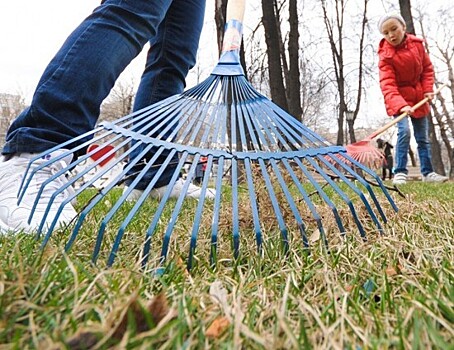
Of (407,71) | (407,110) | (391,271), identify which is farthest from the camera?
(407,71)

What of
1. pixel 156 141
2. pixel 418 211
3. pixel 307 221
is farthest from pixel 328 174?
pixel 156 141

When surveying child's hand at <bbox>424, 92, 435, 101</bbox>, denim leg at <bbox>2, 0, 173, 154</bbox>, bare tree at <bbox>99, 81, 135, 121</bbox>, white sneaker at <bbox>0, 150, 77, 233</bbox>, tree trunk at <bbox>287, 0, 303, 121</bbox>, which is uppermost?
bare tree at <bbox>99, 81, 135, 121</bbox>

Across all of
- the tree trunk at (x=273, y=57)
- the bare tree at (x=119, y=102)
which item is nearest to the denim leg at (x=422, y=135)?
the tree trunk at (x=273, y=57)

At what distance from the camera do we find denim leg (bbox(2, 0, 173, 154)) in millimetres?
1259

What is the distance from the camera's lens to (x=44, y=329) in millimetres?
447

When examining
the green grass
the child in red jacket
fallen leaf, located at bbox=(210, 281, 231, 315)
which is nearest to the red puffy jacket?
the child in red jacket

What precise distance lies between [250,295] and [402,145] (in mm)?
4334

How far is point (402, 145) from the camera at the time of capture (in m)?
4.51

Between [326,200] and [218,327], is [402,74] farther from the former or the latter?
[218,327]

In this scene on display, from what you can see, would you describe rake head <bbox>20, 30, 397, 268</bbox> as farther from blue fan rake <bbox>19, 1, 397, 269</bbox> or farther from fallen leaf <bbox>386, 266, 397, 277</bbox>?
fallen leaf <bbox>386, 266, 397, 277</bbox>

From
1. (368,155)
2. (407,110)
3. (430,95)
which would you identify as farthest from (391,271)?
(430,95)

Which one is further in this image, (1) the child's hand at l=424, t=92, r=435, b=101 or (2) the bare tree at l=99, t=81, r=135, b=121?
(2) the bare tree at l=99, t=81, r=135, b=121

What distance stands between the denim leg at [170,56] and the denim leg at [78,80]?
67cm

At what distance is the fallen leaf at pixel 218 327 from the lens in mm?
472
